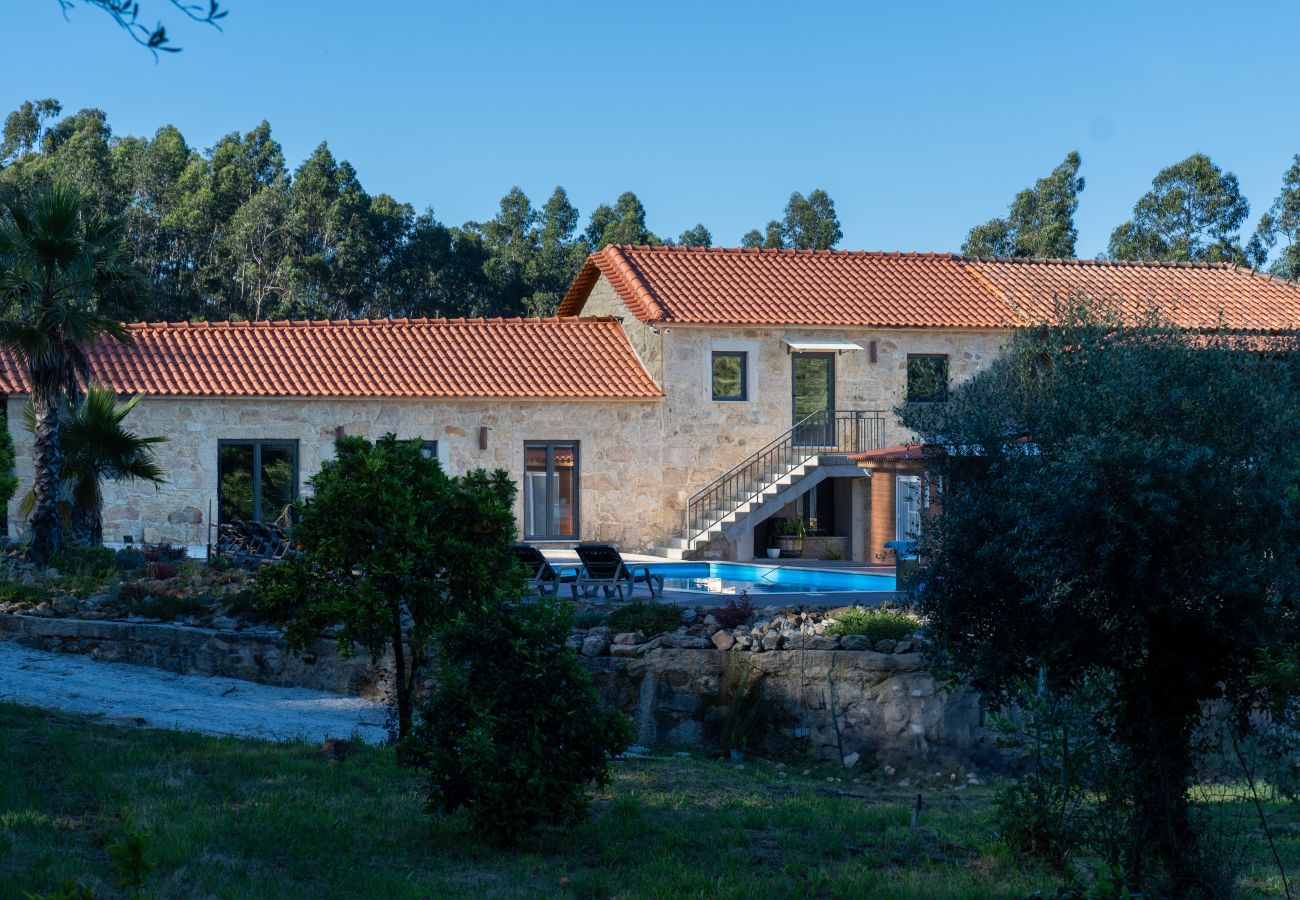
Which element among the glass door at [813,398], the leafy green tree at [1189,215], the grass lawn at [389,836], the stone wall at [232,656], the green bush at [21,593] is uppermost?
the leafy green tree at [1189,215]

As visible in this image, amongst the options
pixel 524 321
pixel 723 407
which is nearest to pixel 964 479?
pixel 723 407

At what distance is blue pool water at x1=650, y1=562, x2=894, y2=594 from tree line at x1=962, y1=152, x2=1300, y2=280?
22.0m

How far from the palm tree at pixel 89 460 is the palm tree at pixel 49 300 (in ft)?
2.46

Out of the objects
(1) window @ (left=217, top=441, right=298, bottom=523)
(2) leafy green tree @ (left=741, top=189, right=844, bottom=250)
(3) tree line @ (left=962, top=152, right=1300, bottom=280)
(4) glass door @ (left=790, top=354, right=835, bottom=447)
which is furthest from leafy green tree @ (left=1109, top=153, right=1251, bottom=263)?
(1) window @ (left=217, top=441, right=298, bottom=523)

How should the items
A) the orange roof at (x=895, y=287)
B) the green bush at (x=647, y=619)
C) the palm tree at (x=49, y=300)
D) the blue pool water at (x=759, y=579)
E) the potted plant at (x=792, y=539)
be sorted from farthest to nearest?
the orange roof at (x=895, y=287), the potted plant at (x=792, y=539), the blue pool water at (x=759, y=579), the palm tree at (x=49, y=300), the green bush at (x=647, y=619)

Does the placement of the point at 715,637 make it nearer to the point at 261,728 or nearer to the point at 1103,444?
the point at 261,728

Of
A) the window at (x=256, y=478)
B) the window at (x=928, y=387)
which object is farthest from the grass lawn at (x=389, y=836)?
the window at (x=256, y=478)

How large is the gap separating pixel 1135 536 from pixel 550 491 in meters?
19.3

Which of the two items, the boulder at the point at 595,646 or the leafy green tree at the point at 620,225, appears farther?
the leafy green tree at the point at 620,225

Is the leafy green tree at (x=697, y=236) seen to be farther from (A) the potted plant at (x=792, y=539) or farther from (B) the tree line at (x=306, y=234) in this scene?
(A) the potted plant at (x=792, y=539)

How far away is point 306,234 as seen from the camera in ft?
140

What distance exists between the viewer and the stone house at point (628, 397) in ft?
76.2

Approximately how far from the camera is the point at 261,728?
995cm

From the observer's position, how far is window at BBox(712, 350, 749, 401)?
25453 millimetres
